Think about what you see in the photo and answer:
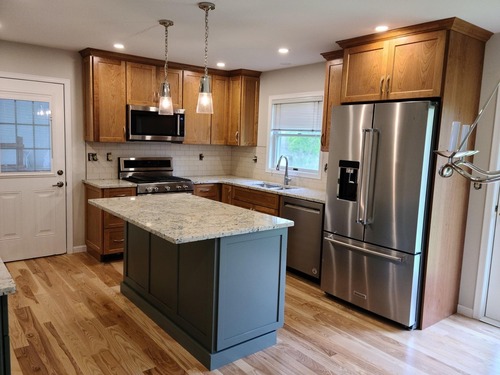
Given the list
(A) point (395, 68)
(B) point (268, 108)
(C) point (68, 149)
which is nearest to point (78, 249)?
(C) point (68, 149)

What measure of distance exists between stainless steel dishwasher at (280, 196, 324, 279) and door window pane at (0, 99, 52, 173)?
2.78 metres

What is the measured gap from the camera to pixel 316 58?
438cm

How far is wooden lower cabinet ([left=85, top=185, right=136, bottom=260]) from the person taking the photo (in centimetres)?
438

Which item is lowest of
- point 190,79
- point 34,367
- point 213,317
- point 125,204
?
point 34,367

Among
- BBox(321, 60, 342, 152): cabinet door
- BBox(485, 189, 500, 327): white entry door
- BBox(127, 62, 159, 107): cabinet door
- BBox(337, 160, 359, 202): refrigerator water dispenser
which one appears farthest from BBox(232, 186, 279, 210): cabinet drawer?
BBox(485, 189, 500, 327): white entry door

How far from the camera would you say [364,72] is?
3.41 meters

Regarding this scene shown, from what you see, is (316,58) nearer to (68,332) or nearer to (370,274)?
(370,274)

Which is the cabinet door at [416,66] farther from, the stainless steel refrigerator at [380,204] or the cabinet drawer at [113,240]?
the cabinet drawer at [113,240]

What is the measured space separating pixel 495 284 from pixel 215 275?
2.43 metres

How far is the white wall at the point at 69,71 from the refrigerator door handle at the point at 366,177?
3292 mm

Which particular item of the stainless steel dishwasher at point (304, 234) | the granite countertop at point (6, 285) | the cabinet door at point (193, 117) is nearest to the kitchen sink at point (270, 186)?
the stainless steel dishwasher at point (304, 234)

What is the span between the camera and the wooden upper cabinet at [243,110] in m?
5.40

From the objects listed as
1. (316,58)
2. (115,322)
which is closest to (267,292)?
(115,322)

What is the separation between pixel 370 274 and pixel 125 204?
2089 millimetres
